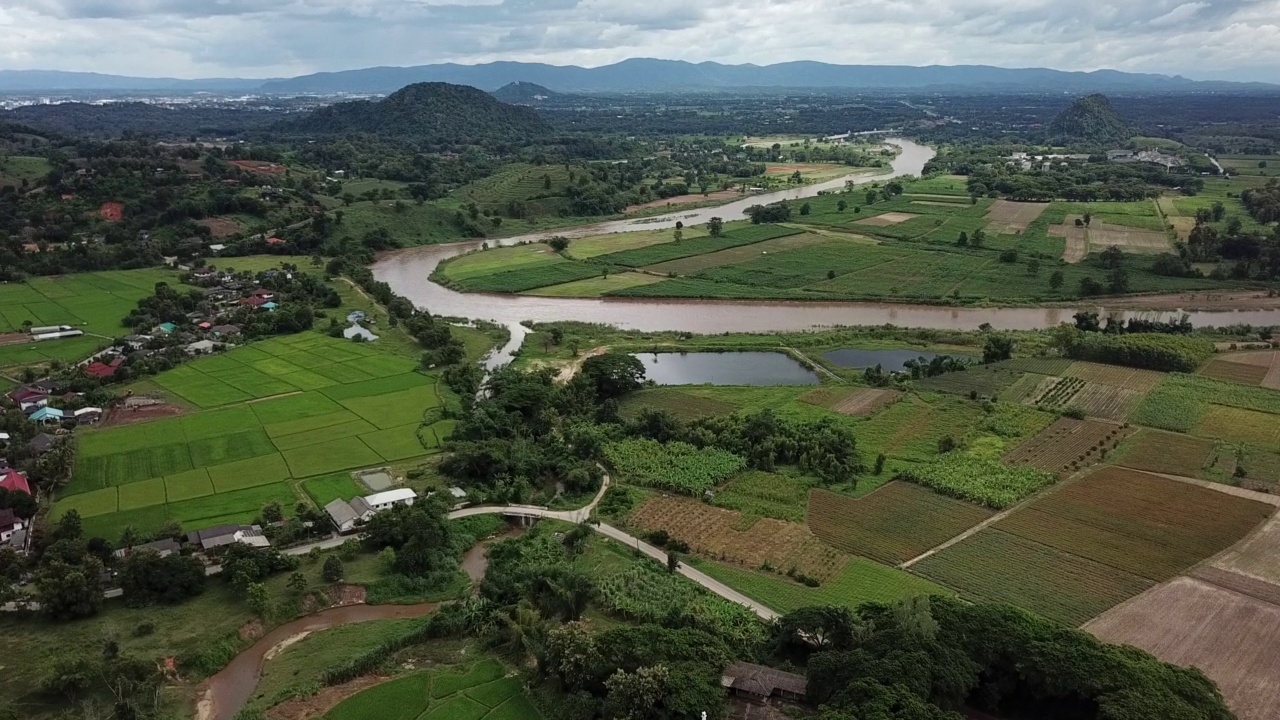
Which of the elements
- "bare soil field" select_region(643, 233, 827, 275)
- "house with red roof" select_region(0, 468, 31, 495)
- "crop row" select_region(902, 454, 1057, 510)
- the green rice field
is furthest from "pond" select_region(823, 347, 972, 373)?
"house with red roof" select_region(0, 468, 31, 495)

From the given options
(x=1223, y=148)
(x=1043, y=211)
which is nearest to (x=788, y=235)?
(x=1043, y=211)

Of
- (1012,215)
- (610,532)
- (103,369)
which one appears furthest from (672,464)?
(1012,215)

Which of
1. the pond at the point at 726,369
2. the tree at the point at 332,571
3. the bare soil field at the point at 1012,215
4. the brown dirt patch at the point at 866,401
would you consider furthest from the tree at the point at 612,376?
the bare soil field at the point at 1012,215

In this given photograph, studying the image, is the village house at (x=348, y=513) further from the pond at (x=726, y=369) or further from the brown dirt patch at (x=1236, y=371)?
the brown dirt patch at (x=1236, y=371)

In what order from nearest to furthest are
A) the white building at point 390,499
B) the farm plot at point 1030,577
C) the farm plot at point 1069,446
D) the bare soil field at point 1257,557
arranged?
the farm plot at point 1030,577 → the bare soil field at point 1257,557 → the white building at point 390,499 → the farm plot at point 1069,446

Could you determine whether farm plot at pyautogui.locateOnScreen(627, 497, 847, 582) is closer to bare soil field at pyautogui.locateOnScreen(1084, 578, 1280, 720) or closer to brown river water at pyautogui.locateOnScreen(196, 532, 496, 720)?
brown river water at pyautogui.locateOnScreen(196, 532, 496, 720)

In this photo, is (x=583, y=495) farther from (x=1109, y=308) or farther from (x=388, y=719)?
(x=1109, y=308)

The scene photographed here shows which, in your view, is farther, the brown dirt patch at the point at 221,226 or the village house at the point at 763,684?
the brown dirt patch at the point at 221,226
